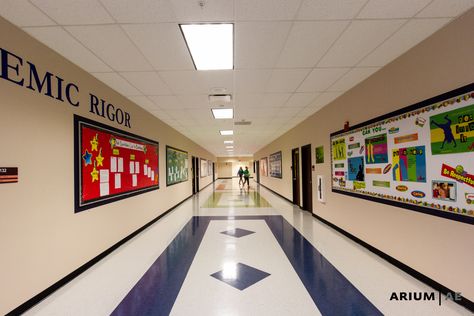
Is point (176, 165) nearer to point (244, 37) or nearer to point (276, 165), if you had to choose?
point (276, 165)

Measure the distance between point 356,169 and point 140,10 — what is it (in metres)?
3.74

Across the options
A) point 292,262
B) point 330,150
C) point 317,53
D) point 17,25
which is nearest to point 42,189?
point 17,25

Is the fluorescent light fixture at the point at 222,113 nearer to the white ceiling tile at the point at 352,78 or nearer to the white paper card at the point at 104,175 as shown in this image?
the white ceiling tile at the point at 352,78

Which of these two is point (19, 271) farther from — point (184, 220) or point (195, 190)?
point (195, 190)

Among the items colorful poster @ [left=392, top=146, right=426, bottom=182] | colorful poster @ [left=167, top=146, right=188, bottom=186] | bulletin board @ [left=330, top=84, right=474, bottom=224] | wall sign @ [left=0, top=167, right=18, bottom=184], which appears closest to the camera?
wall sign @ [left=0, top=167, right=18, bottom=184]

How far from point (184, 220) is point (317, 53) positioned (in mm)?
4774

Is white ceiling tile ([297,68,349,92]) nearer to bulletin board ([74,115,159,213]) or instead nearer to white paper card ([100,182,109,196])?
bulletin board ([74,115,159,213])

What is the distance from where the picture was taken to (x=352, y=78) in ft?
10.9

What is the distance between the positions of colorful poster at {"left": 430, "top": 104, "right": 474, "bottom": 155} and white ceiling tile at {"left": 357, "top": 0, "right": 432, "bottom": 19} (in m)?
1.02

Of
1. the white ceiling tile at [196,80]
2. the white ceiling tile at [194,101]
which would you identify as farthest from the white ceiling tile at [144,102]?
the white ceiling tile at [196,80]

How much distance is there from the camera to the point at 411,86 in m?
2.54

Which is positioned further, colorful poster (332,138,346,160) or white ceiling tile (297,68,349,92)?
colorful poster (332,138,346,160)

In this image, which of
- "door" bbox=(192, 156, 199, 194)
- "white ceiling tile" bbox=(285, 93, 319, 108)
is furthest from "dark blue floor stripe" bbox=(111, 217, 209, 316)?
"door" bbox=(192, 156, 199, 194)

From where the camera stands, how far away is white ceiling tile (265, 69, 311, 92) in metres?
3.06
